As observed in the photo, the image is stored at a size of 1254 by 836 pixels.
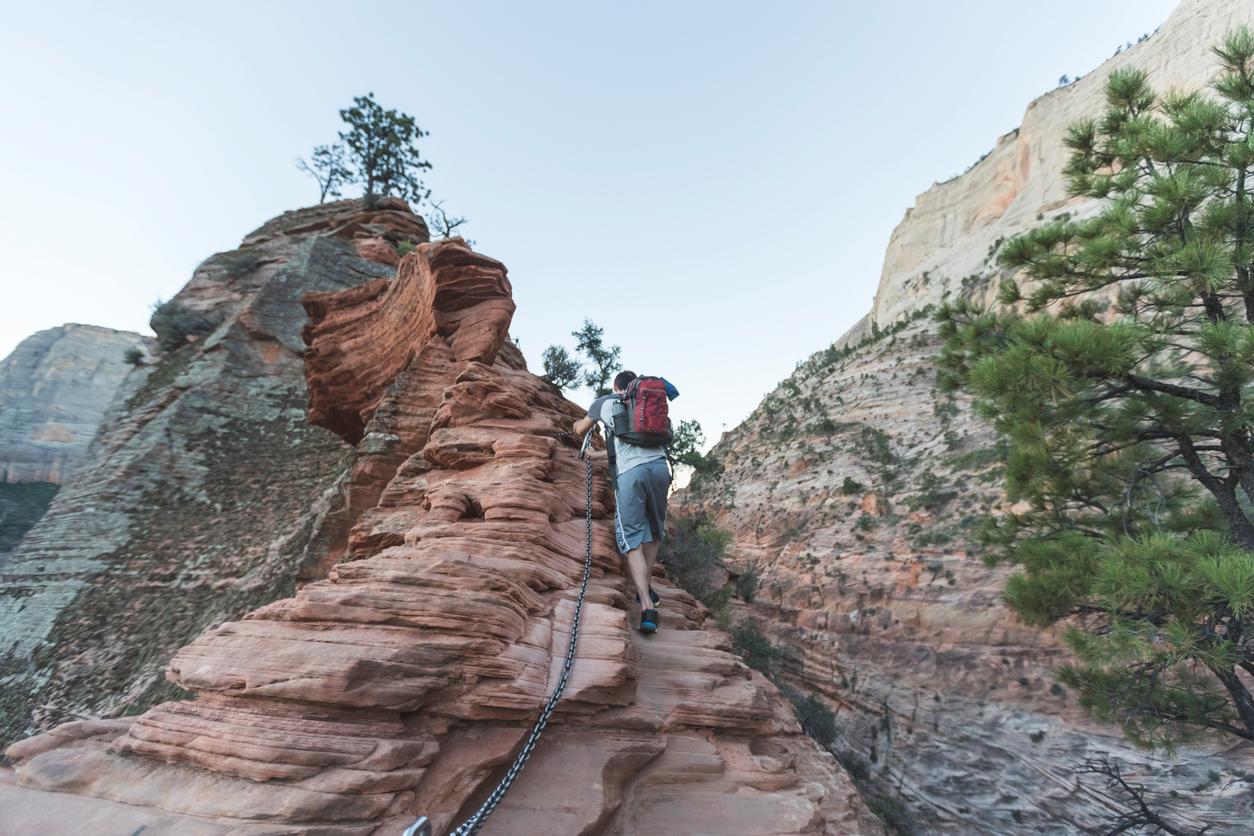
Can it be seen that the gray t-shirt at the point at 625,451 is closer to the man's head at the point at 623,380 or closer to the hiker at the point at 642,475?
the hiker at the point at 642,475

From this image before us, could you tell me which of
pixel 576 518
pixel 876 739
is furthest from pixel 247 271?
pixel 876 739

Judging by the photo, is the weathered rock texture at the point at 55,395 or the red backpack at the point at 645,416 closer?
the red backpack at the point at 645,416

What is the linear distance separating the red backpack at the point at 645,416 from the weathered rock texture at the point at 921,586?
10406mm

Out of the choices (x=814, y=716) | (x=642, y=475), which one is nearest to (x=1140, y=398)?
(x=642, y=475)

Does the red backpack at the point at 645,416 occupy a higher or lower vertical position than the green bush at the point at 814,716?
higher

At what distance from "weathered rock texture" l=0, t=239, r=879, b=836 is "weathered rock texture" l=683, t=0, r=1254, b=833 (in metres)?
9.58

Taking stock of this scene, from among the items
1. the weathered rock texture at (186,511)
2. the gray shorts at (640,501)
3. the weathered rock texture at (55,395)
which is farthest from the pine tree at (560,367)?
the weathered rock texture at (55,395)

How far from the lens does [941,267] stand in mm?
36625

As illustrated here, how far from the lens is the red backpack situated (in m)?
4.52

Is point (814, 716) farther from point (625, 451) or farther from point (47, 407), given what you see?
point (47, 407)

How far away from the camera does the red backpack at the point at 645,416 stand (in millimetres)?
4523

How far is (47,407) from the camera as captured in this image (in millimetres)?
32281

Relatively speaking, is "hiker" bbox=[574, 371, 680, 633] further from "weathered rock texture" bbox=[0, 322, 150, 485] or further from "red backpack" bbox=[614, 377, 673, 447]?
"weathered rock texture" bbox=[0, 322, 150, 485]

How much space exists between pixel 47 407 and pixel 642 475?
1761 inches
